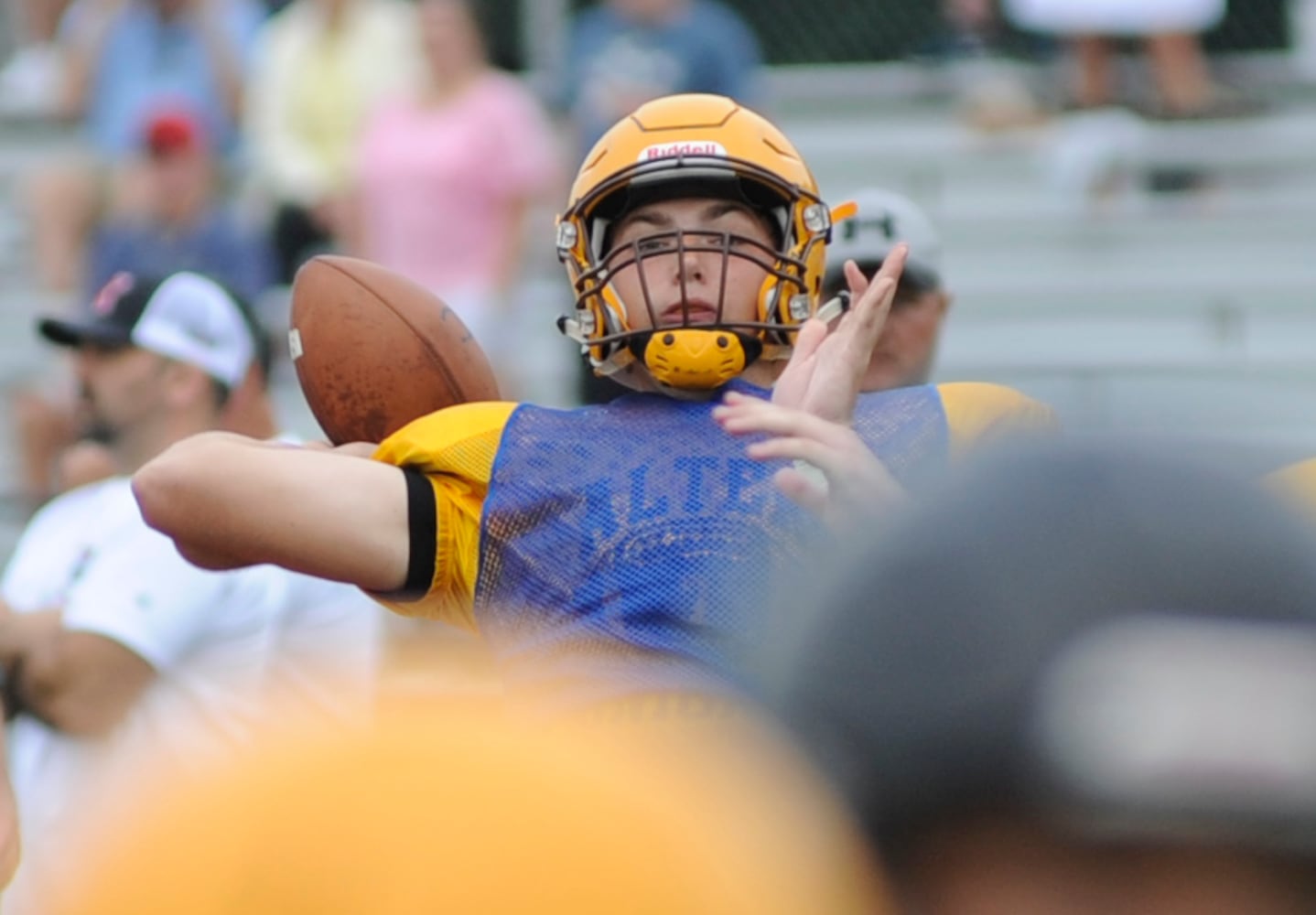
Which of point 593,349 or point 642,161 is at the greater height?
point 642,161

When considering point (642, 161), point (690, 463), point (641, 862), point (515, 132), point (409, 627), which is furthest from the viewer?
point (515, 132)

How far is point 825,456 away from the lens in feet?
7.72

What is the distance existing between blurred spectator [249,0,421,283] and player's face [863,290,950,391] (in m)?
3.53

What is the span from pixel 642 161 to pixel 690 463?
1.55 ft

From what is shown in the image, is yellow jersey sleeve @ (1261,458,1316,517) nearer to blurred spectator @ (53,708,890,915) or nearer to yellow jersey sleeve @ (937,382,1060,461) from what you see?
blurred spectator @ (53,708,890,915)

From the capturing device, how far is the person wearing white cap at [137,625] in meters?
3.90

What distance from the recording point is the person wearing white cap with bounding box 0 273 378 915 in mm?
3902

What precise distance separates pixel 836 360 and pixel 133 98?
5.37 m

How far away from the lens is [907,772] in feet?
3.70

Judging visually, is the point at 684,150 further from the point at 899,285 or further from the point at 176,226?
the point at 176,226

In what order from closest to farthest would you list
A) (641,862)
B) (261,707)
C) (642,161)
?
(641,862) → (642,161) → (261,707)

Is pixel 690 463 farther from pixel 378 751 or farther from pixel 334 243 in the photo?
pixel 334 243

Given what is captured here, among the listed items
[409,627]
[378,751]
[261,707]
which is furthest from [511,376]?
[378,751]

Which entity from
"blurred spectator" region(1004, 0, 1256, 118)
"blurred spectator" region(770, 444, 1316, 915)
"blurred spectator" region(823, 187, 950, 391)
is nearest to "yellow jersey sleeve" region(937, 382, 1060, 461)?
"blurred spectator" region(823, 187, 950, 391)
